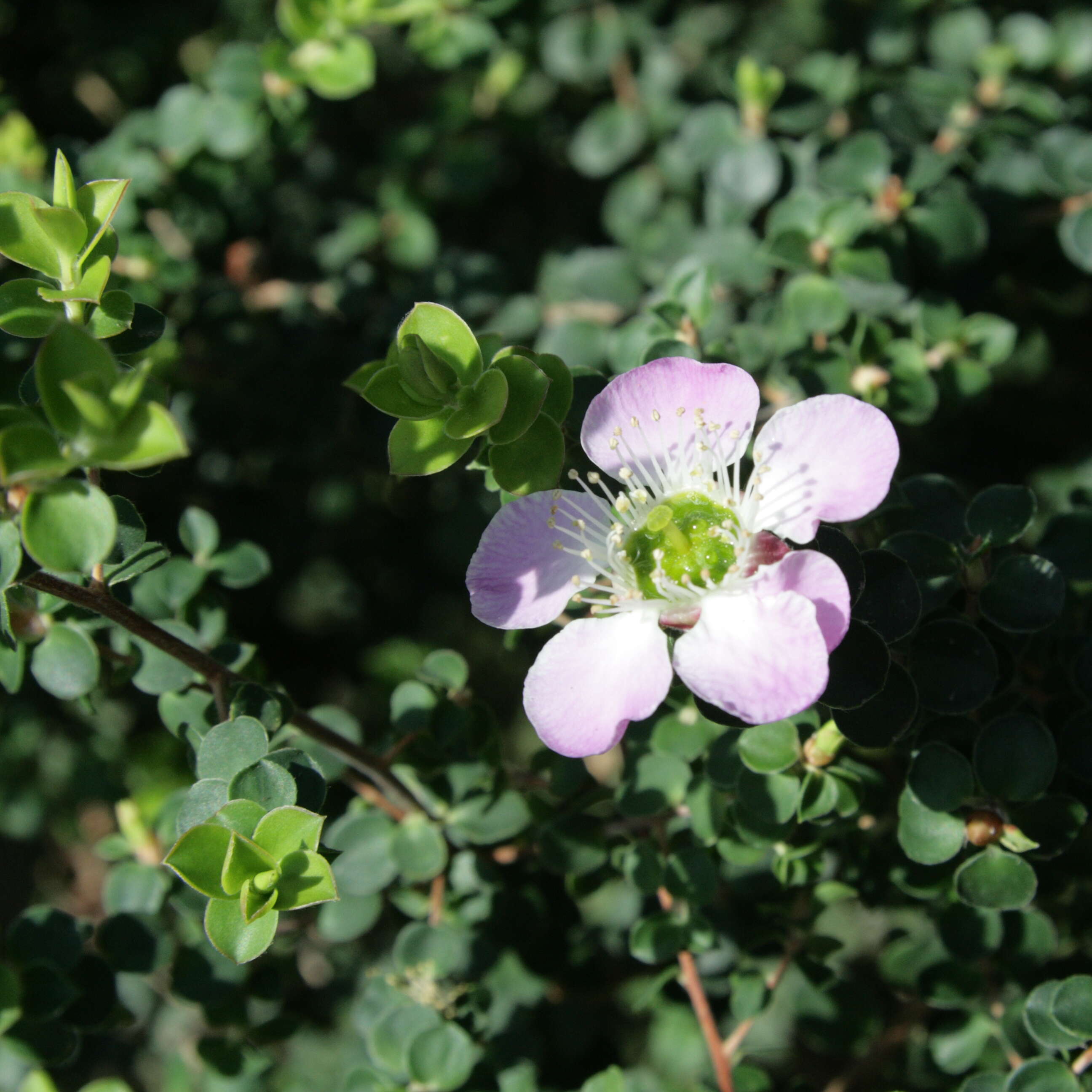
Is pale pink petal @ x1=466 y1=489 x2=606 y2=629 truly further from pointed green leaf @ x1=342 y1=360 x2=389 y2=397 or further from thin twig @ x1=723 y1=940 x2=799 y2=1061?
thin twig @ x1=723 y1=940 x2=799 y2=1061

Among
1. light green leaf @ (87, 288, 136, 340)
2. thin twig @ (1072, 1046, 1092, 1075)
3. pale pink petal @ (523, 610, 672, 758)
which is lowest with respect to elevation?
thin twig @ (1072, 1046, 1092, 1075)

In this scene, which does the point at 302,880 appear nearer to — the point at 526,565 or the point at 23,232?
the point at 526,565

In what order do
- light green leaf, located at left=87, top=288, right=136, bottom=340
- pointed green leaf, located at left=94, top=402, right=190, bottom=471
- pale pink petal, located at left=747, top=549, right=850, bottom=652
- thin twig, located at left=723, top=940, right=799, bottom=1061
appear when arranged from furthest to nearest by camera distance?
thin twig, located at left=723, top=940, right=799, bottom=1061
light green leaf, located at left=87, top=288, right=136, bottom=340
pale pink petal, located at left=747, top=549, right=850, bottom=652
pointed green leaf, located at left=94, top=402, right=190, bottom=471


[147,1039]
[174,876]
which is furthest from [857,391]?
[147,1039]

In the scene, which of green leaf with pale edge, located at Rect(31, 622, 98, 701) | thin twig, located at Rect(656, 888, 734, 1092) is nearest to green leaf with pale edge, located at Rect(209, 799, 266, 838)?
green leaf with pale edge, located at Rect(31, 622, 98, 701)

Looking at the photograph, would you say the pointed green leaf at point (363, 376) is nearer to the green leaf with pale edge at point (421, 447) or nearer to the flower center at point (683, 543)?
the green leaf with pale edge at point (421, 447)

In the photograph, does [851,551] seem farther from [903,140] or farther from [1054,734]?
[903,140]
